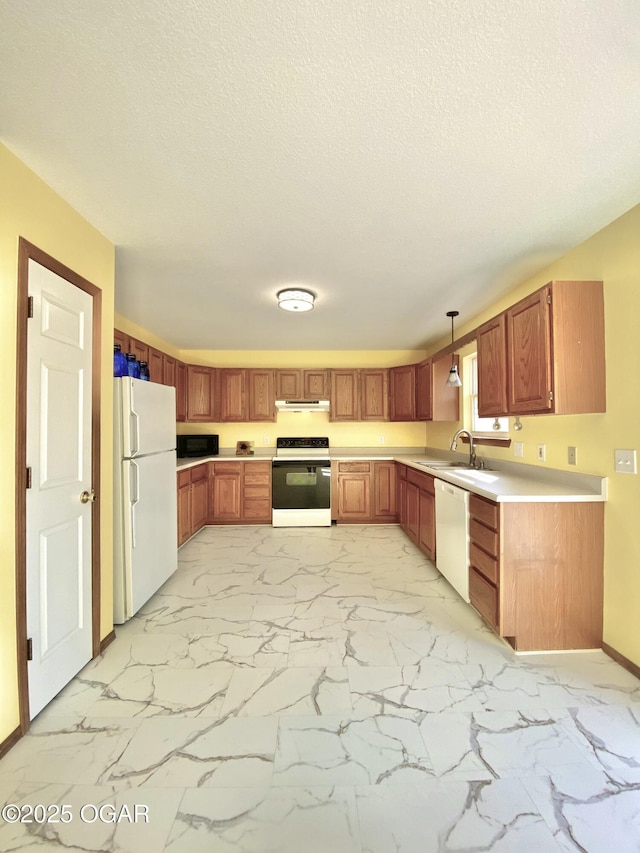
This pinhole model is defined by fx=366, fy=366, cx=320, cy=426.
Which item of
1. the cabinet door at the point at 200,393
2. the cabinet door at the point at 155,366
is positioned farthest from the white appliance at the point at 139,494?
the cabinet door at the point at 200,393

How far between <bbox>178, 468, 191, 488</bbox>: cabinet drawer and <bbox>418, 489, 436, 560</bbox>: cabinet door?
243 centimetres

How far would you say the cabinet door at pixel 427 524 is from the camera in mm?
3229

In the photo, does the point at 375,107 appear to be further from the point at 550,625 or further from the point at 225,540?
the point at 225,540

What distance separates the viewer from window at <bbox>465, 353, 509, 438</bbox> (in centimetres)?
316

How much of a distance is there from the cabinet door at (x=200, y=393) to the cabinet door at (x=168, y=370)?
35 cm

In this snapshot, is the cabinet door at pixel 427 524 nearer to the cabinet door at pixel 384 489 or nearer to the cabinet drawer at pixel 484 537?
the cabinet drawer at pixel 484 537

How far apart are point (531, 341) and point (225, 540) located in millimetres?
3468

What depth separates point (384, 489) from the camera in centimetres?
468

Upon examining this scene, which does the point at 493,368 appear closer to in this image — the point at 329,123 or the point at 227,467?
the point at 329,123

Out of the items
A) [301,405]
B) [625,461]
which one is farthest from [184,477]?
[625,461]

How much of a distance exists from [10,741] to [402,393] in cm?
440

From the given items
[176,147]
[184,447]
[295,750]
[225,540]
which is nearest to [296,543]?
[225,540]

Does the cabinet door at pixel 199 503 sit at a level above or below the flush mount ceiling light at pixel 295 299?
below

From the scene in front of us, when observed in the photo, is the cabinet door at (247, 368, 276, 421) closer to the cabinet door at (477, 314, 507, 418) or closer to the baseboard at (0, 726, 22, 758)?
the cabinet door at (477, 314, 507, 418)
